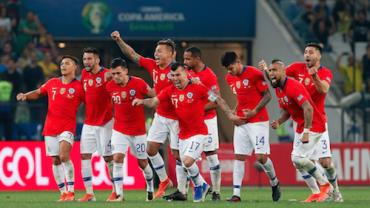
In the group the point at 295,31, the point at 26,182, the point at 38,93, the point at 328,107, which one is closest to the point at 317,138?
the point at 38,93

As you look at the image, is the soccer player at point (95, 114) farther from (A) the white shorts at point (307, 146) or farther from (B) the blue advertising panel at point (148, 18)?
(B) the blue advertising panel at point (148, 18)

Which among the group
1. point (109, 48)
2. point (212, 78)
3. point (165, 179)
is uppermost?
point (109, 48)

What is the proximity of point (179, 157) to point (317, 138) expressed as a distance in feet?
7.94

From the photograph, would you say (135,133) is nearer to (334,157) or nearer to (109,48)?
(334,157)

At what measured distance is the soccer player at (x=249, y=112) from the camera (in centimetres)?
2462

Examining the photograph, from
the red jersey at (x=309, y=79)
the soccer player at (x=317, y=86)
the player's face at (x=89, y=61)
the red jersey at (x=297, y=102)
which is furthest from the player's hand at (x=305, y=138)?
the player's face at (x=89, y=61)

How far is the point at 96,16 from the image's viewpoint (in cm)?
3881

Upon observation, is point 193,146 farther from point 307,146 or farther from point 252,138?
point 307,146

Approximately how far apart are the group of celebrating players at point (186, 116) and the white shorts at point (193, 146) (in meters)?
0.02

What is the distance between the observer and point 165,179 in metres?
25.9

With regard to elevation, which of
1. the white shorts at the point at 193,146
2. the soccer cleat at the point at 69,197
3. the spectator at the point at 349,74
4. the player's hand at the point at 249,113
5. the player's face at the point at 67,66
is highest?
the spectator at the point at 349,74

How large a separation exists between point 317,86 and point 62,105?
4.43 metres

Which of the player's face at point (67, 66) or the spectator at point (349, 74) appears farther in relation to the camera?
the spectator at point (349, 74)

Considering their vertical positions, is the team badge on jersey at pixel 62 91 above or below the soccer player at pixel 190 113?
above
